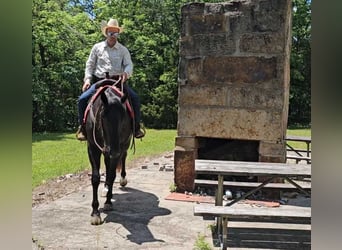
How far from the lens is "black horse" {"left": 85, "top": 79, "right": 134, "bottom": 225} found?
391cm

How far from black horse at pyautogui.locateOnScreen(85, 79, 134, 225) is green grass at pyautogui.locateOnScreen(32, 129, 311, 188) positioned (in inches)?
76.5

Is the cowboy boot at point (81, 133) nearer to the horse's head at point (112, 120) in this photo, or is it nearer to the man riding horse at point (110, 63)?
the man riding horse at point (110, 63)

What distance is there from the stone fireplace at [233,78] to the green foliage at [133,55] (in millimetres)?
8433

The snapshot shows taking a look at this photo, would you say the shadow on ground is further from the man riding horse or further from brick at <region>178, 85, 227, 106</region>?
brick at <region>178, 85, 227, 106</region>

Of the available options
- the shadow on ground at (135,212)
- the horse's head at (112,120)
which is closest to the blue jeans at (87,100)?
the horse's head at (112,120)

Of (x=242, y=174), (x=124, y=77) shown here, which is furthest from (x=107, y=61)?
(x=242, y=174)

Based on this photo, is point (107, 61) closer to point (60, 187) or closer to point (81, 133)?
point (81, 133)

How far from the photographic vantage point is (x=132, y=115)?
4.61m

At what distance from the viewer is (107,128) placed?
391cm

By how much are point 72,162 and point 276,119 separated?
472cm

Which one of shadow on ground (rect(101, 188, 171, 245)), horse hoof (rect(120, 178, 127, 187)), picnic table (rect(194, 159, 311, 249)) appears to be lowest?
shadow on ground (rect(101, 188, 171, 245))

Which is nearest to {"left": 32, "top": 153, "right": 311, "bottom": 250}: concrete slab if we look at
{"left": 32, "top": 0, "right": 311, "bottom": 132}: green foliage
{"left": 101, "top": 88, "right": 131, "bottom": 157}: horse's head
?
{"left": 101, "top": 88, "right": 131, "bottom": 157}: horse's head

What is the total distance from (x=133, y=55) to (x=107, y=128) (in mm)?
16423
